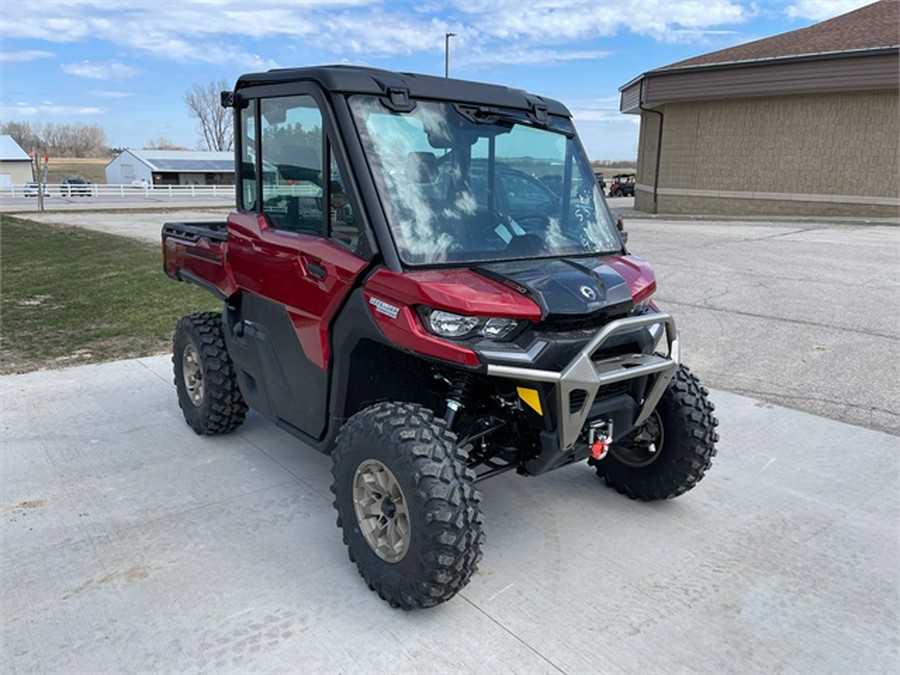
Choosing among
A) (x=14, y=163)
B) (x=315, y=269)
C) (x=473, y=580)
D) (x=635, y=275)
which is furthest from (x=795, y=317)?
(x=14, y=163)

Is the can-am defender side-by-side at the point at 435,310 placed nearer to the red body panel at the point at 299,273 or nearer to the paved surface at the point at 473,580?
the red body panel at the point at 299,273

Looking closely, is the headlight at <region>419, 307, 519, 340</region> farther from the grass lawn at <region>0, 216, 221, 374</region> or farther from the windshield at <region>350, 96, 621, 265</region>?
the grass lawn at <region>0, 216, 221, 374</region>

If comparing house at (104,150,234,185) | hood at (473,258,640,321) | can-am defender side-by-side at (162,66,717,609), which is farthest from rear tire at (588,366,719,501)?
house at (104,150,234,185)

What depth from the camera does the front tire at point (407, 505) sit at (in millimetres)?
2621

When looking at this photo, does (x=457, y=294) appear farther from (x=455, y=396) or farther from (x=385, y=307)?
(x=455, y=396)

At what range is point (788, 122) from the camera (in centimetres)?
2211

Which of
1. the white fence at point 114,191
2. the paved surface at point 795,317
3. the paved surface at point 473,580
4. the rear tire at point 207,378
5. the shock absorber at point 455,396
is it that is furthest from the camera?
the white fence at point 114,191

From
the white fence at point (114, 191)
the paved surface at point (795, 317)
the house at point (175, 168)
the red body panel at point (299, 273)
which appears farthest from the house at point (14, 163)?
the red body panel at point (299, 273)

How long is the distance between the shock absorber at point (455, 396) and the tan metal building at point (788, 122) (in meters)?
21.7

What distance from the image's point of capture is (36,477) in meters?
3.93

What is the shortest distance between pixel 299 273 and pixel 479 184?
907mm

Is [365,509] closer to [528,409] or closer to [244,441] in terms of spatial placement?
[528,409]

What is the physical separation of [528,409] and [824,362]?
4698 mm

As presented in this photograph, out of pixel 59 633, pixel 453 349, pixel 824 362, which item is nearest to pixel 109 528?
pixel 59 633
